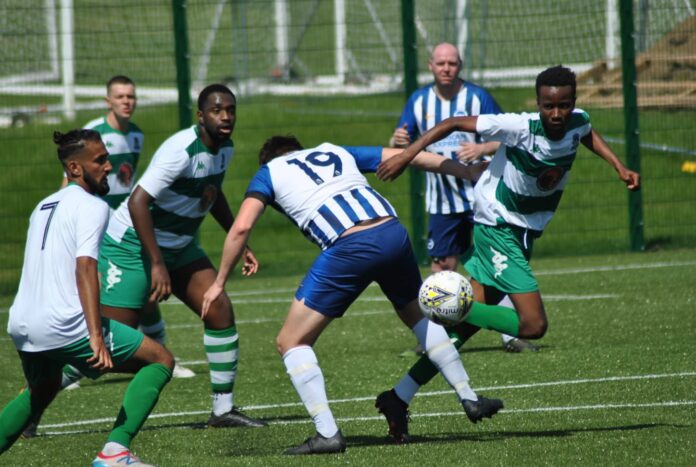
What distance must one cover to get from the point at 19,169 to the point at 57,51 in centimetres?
232

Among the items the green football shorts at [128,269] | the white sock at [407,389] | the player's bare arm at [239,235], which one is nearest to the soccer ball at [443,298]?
the white sock at [407,389]

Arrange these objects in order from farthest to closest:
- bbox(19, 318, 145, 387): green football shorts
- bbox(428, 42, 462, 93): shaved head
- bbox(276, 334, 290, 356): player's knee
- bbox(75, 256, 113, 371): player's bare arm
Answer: bbox(428, 42, 462, 93): shaved head, bbox(276, 334, 290, 356): player's knee, bbox(19, 318, 145, 387): green football shorts, bbox(75, 256, 113, 371): player's bare arm

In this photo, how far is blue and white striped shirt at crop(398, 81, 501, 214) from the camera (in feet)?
34.8

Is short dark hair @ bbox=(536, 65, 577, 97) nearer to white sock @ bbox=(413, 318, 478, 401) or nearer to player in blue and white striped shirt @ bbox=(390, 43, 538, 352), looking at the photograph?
white sock @ bbox=(413, 318, 478, 401)

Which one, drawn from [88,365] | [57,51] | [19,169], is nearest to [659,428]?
[88,365]

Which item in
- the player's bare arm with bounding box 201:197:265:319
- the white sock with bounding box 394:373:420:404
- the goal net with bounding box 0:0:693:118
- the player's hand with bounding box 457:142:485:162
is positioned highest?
the goal net with bounding box 0:0:693:118

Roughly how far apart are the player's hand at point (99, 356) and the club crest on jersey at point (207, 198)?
2.22 metres

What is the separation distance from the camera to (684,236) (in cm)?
1552

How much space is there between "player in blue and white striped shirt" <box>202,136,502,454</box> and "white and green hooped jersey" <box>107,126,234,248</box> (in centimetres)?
104

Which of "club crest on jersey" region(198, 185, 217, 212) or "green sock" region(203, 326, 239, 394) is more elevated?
"club crest on jersey" region(198, 185, 217, 212)

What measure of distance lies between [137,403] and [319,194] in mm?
1533

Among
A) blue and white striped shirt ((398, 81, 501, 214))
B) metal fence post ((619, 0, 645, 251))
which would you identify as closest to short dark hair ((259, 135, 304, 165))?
blue and white striped shirt ((398, 81, 501, 214))

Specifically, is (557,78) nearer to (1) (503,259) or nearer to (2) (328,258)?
(1) (503,259)

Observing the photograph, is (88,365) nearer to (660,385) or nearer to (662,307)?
(660,385)
